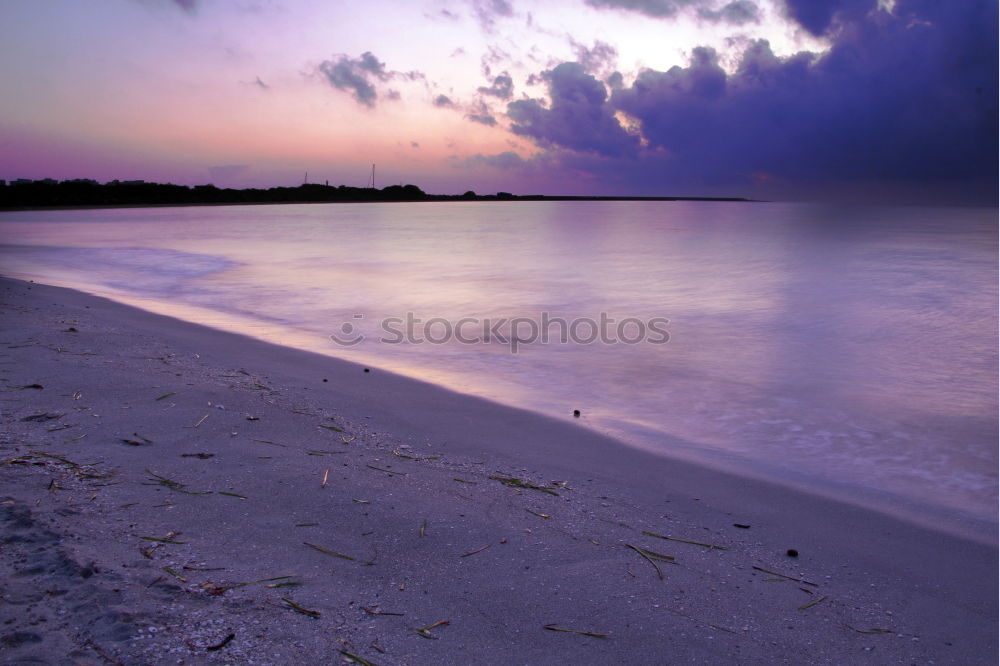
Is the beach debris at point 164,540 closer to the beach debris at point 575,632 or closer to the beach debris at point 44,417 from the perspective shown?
the beach debris at point 575,632

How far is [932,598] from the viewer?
2.38 m

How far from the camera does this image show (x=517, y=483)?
3115mm

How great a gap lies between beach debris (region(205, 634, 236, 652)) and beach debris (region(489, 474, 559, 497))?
1.56 m

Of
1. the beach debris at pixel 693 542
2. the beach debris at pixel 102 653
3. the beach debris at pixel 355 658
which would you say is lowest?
the beach debris at pixel 693 542

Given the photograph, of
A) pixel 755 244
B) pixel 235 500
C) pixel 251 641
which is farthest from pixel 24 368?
pixel 755 244

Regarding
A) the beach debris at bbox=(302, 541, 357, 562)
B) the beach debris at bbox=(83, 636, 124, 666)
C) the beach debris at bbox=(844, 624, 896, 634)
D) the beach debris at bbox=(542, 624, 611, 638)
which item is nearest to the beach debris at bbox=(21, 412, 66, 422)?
the beach debris at bbox=(302, 541, 357, 562)

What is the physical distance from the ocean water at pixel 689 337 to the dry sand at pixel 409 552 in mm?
1050

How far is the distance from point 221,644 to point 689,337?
7807 mm

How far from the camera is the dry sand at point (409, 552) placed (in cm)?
183

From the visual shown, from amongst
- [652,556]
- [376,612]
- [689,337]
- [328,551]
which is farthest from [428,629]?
[689,337]

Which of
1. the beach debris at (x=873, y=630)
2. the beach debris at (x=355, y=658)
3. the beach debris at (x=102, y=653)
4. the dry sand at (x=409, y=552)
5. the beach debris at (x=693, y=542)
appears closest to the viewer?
the beach debris at (x=102, y=653)

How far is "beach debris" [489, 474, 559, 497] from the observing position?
3.05 metres

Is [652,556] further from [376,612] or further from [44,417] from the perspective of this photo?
[44,417]

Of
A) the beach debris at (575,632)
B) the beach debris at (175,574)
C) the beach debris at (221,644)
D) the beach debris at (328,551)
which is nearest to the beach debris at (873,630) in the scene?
the beach debris at (575,632)
